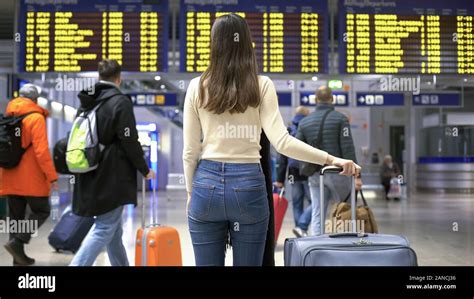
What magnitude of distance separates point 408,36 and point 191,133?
6231 mm

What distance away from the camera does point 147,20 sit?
793 cm

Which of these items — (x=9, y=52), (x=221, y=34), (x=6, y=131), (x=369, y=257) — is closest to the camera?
(x=369, y=257)

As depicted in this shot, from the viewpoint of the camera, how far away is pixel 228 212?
88.2 inches

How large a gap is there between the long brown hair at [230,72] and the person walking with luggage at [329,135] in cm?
274

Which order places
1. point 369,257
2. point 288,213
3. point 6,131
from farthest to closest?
point 288,213 < point 6,131 < point 369,257

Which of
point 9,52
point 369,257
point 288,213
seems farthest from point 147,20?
point 369,257

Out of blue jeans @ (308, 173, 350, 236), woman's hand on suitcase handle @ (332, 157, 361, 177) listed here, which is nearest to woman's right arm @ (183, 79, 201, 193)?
woman's hand on suitcase handle @ (332, 157, 361, 177)

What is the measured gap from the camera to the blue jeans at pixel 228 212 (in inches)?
87.7

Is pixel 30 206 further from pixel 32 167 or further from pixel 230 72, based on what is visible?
pixel 230 72

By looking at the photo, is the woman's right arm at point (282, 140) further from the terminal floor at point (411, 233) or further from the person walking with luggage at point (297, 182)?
the person walking with luggage at point (297, 182)

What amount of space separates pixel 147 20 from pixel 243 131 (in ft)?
19.7

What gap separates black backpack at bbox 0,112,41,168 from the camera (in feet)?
16.8

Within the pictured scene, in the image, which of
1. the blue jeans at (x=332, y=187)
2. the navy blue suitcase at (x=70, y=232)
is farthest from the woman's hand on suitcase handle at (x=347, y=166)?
the navy blue suitcase at (x=70, y=232)
